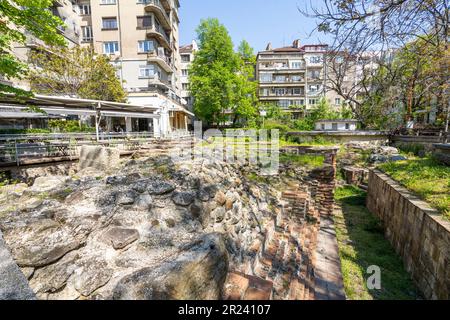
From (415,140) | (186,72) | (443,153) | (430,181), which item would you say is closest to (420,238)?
(430,181)

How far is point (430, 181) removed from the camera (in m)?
5.79

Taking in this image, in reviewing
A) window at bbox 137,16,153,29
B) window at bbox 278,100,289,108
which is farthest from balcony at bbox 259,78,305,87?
window at bbox 137,16,153,29

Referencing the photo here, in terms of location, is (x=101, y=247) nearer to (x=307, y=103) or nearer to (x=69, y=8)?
(x=69, y=8)

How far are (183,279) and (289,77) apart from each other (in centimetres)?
4043

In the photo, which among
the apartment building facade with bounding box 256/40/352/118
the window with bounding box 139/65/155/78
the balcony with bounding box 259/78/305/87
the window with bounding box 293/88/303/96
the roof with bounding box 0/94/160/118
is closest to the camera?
the roof with bounding box 0/94/160/118

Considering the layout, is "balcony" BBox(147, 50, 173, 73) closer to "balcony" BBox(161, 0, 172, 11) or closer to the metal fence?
"balcony" BBox(161, 0, 172, 11)

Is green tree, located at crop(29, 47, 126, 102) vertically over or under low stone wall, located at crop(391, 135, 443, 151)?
over

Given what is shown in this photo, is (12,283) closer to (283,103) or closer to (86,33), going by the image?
(86,33)

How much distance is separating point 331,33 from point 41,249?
17.2 feet

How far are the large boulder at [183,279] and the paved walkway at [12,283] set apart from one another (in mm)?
623

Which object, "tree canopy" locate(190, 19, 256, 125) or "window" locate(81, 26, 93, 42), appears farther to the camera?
"tree canopy" locate(190, 19, 256, 125)

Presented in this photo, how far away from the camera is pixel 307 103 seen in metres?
37.5

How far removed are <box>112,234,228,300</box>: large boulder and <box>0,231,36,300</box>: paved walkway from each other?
62 cm

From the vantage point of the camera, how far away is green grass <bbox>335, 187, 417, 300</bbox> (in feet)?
14.4
